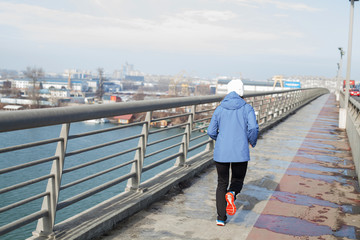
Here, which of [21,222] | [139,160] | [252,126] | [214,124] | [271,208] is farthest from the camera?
[271,208]

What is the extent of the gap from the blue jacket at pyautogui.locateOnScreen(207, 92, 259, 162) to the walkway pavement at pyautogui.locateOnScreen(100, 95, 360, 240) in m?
0.81

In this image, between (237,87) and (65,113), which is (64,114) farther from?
(237,87)

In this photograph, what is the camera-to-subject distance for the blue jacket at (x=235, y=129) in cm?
456

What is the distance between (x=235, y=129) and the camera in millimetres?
4574

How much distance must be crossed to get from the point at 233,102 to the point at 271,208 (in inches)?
70.2

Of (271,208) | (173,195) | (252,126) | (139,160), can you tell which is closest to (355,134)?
(271,208)

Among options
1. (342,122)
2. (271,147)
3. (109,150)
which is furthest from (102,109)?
(109,150)

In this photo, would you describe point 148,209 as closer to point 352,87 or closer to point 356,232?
point 356,232

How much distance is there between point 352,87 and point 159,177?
212 ft

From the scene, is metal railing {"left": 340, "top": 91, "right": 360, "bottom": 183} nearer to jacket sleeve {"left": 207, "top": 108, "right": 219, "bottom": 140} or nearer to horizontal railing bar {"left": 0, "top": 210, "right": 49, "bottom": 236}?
jacket sleeve {"left": 207, "top": 108, "right": 219, "bottom": 140}

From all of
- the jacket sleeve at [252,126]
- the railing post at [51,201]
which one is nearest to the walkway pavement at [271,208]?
the railing post at [51,201]

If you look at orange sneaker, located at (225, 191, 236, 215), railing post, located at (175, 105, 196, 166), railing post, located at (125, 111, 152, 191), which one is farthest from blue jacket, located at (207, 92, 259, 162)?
railing post, located at (175, 105, 196, 166)

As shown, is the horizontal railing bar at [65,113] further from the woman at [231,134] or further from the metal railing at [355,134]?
the metal railing at [355,134]

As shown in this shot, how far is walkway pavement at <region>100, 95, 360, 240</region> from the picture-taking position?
14.7ft
